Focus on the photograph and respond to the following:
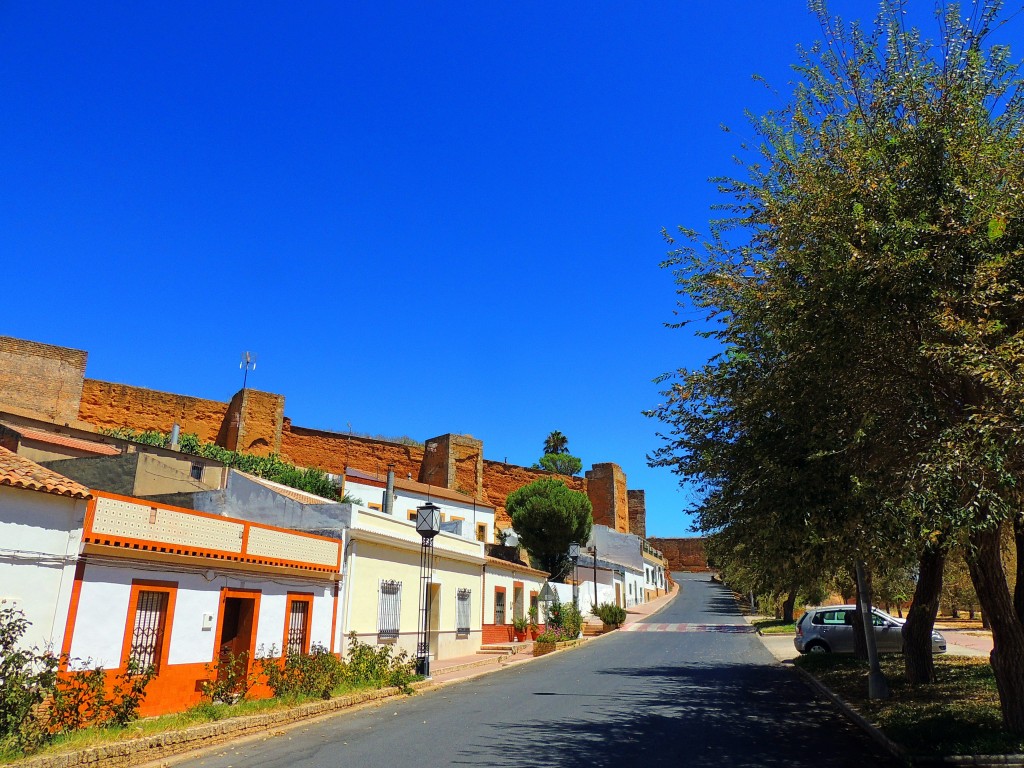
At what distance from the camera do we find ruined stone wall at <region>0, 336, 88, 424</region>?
35.8 meters

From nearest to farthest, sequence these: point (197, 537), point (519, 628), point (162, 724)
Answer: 1. point (162, 724)
2. point (197, 537)
3. point (519, 628)

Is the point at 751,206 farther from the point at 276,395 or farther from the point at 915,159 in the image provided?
the point at 276,395

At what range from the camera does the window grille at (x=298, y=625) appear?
1487cm

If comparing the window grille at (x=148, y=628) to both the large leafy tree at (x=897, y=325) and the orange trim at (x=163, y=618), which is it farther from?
the large leafy tree at (x=897, y=325)

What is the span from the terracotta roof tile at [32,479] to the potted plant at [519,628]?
21241 mm

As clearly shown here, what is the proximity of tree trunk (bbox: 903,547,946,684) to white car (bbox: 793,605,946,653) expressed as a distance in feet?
25.7

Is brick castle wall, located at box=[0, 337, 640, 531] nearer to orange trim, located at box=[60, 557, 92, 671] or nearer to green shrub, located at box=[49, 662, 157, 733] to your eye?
orange trim, located at box=[60, 557, 92, 671]

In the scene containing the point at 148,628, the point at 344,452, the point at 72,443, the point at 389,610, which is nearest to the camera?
the point at 148,628

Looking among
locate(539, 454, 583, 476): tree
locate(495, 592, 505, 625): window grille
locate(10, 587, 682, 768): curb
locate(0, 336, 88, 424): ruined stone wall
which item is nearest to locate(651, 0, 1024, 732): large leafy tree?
locate(10, 587, 682, 768): curb

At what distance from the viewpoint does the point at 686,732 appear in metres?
10.1

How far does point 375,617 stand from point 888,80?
51.0 feet

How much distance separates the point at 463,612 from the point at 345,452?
32.2 m

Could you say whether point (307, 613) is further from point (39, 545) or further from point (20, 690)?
point (20, 690)

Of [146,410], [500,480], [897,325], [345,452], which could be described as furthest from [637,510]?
[897,325]
